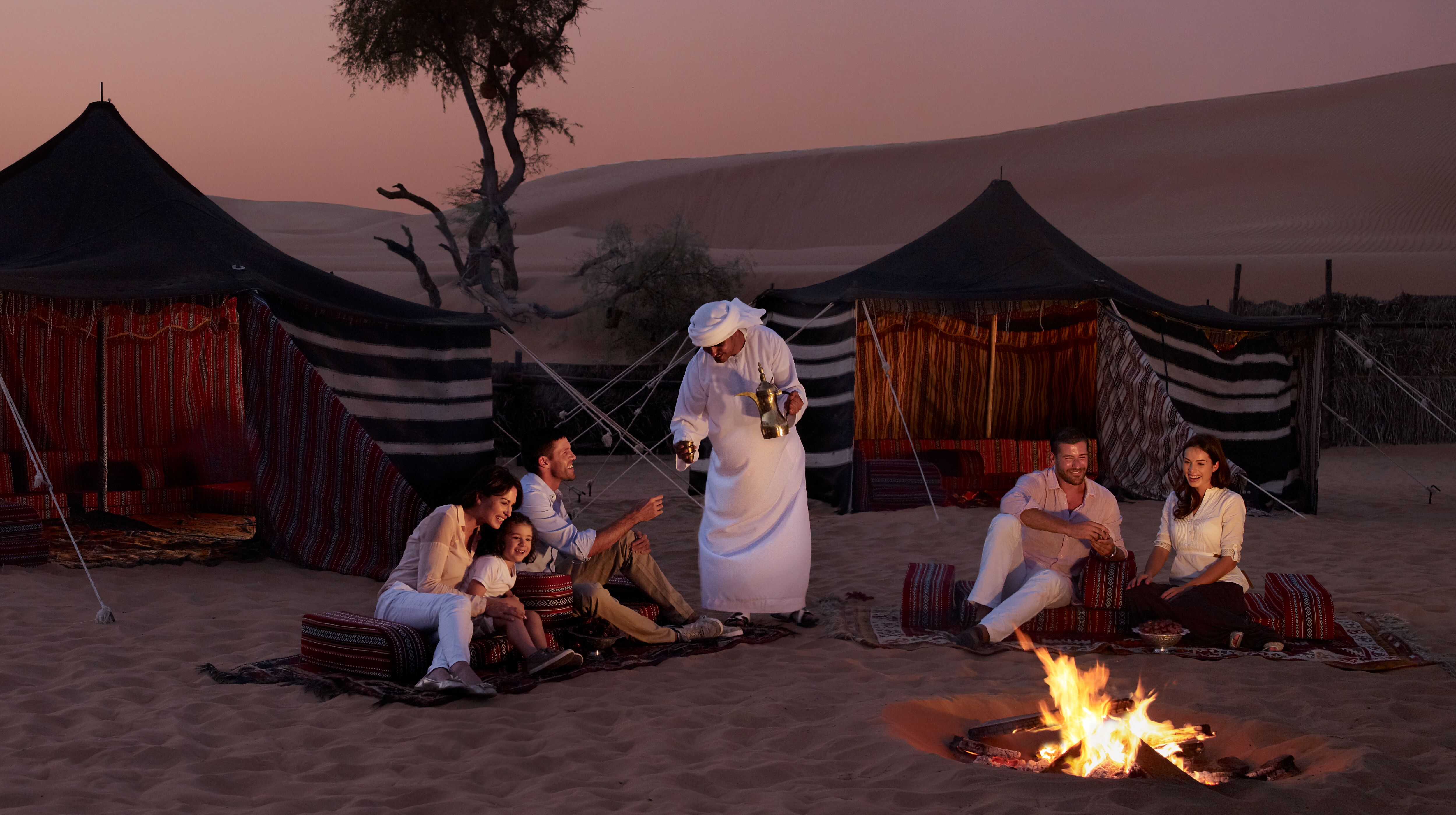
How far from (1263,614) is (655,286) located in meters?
16.3

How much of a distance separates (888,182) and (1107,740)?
46320 mm

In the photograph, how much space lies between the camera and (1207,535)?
4.96m

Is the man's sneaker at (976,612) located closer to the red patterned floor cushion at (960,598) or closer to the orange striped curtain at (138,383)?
the red patterned floor cushion at (960,598)

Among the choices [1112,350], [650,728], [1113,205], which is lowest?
[650,728]

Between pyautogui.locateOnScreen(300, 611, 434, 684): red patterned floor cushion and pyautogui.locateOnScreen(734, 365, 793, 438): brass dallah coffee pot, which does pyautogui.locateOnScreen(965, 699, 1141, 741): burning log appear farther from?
pyautogui.locateOnScreen(300, 611, 434, 684): red patterned floor cushion

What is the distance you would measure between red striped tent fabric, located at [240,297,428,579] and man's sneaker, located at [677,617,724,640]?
218cm

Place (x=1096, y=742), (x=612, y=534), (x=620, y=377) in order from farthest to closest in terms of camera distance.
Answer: (x=620, y=377) → (x=612, y=534) → (x=1096, y=742)

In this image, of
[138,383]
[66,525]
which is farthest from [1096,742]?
[138,383]

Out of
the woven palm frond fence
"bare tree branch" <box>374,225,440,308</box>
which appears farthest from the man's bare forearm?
"bare tree branch" <box>374,225,440,308</box>

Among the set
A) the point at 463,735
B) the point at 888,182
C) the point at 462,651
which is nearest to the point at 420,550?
the point at 462,651

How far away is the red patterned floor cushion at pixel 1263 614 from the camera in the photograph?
199 inches

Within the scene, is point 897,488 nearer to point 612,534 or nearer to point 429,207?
point 612,534

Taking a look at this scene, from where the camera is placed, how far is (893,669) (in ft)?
15.5

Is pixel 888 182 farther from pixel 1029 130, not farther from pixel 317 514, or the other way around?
pixel 317 514
